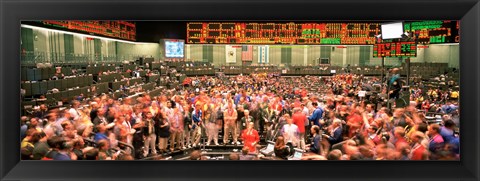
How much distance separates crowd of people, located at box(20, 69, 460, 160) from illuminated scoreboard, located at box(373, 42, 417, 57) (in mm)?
1495

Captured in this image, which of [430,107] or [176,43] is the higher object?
[176,43]

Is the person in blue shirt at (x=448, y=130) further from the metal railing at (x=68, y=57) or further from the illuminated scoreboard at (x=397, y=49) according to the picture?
the metal railing at (x=68, y=57)

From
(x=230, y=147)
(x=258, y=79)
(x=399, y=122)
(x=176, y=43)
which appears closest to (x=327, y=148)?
(x=399, y=122)

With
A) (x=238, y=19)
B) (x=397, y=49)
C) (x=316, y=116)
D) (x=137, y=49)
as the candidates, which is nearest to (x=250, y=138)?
(x=316, y=116)

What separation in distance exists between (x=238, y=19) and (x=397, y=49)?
10098 millimetres

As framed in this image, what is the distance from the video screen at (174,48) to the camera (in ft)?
75.7

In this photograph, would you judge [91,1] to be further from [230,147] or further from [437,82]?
[437,82]

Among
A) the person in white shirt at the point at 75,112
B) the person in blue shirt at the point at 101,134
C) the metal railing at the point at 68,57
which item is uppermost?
the metal railing at the point at 68,57

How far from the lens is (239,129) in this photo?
38.7 feet

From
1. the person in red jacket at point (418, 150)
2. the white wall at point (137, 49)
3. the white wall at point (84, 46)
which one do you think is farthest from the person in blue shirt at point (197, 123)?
the white wall at point (137, 49)

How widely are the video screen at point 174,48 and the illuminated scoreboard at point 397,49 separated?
11.8m

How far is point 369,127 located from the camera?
841 centimetres

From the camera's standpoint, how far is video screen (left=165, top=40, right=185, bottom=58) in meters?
23.1
